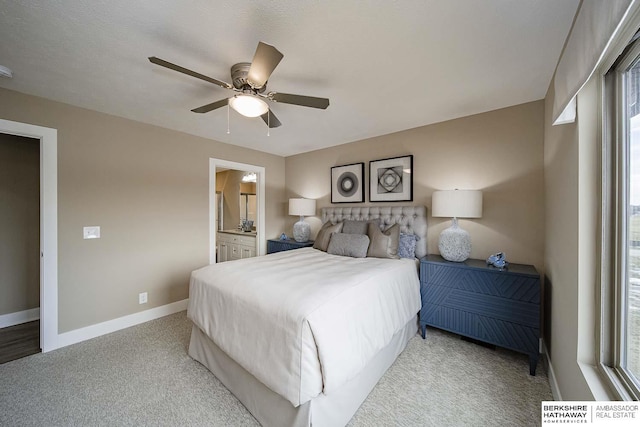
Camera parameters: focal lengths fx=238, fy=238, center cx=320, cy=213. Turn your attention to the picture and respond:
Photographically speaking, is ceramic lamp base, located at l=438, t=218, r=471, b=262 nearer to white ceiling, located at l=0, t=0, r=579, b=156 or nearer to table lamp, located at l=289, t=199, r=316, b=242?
white ceiling, located at l=0, t=0, r=579, b=156

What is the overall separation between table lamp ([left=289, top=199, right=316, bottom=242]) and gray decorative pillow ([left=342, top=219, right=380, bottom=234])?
3.20 ft

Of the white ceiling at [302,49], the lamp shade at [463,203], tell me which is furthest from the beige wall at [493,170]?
the lamp shade at [463,203]

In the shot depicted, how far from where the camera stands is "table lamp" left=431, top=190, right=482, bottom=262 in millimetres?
2447

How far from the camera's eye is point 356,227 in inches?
126

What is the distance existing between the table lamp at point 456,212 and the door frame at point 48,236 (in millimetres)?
3991

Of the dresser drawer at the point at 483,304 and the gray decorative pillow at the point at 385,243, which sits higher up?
the gray decorative pillow at the point at 385,243

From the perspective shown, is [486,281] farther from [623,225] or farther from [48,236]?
[48,236]

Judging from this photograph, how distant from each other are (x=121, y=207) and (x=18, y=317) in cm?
196

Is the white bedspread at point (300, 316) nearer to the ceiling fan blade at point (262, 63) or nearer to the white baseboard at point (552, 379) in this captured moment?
the white baseboard at point (552, 379)

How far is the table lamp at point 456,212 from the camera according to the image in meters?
2.45

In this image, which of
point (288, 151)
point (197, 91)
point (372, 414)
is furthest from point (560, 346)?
point (288, 151)

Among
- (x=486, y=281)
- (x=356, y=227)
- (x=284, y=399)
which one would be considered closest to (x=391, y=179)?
(x=356, y=227)

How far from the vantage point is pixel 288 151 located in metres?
4.42

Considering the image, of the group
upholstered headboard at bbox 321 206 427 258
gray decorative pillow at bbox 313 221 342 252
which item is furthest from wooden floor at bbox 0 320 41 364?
upholstered headboard at bbox 321 206 427 258
